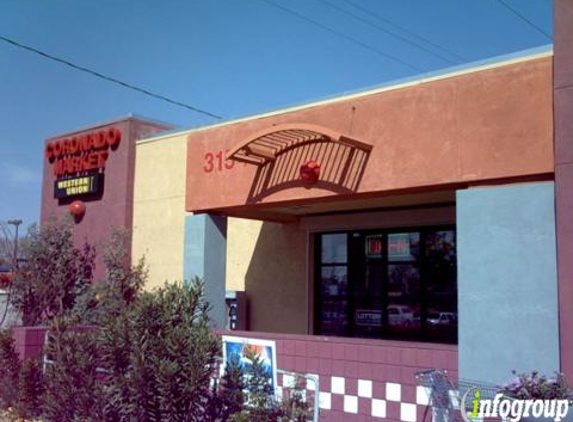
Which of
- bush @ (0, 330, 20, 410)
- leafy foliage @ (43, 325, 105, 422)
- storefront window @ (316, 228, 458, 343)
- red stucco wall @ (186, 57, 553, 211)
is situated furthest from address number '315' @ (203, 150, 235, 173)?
leafy foliage @ (43, 325, 105, 422)

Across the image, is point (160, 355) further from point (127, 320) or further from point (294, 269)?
point (294, 269)

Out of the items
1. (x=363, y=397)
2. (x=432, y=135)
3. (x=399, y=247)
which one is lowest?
(x=363, y=397)

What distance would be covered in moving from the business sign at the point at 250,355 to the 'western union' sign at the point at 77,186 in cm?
1045

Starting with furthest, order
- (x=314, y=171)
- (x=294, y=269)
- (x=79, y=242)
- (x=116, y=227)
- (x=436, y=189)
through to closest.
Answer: (x=79, y=242)
(x=116, y=227)
(x=294, y=269)
(x=314, y=171)
(x=436, y=189)

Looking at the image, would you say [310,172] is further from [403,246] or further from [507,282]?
[403,246]

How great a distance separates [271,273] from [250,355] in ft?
27.9

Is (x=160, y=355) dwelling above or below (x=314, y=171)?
below

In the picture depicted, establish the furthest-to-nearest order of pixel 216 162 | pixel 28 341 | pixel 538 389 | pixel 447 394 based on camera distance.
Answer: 1. pixel 216 162
2. pixel 28 341
3. pixel 447 394
4. pixel 538 389

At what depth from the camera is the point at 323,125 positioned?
1058 centimetres

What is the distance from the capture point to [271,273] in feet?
48.7

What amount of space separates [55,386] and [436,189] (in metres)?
5.39

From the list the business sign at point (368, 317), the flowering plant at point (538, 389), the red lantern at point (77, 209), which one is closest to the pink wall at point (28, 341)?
the business sign at point (368, 317)

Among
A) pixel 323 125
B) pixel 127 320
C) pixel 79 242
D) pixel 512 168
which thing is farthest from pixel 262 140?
pixel 79 242

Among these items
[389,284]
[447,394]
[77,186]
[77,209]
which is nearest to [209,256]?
[389,284]
